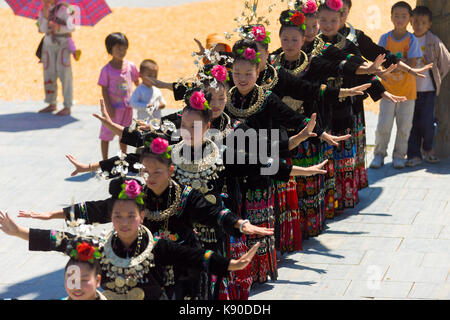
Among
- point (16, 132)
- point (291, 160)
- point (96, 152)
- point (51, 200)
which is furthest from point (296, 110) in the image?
point (16, 132)

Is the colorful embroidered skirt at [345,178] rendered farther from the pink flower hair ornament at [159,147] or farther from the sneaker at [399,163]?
the pink flower hair ornament at [159,147]

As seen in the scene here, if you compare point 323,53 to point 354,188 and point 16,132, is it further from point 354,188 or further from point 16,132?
point 16,132

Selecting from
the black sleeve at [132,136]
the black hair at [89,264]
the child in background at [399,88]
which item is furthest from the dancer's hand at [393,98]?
the black hair at [89,264]

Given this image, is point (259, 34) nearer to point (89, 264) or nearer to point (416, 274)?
point (416, 274)

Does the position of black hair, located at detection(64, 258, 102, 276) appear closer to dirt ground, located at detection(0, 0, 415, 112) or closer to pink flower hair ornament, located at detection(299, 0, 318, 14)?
pink flower hair ornament, located at detection(299, 0, 318, 14)

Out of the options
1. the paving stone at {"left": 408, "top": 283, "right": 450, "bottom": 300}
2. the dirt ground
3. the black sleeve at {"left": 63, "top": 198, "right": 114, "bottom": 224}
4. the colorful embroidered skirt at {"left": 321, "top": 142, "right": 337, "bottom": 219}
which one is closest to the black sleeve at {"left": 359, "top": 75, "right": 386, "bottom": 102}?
the colorful embroidered skirt at {"left": 321, "top": 142, "right": 337, "bottom": 219}

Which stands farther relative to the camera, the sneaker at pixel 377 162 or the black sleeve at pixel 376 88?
the sneaker at pixel 377 162

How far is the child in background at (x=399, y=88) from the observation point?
10.5 m

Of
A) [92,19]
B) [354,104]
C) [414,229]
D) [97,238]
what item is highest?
[92,19]

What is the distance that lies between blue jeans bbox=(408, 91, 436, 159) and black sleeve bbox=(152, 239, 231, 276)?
229 inches

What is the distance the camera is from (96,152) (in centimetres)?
1182

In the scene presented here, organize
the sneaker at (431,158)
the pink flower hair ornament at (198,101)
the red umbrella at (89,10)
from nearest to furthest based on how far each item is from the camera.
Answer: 1. the pink flower hair ornament at (198,101)
2. the sneaker at (431,158)
3. the red umbrella at (89,10)

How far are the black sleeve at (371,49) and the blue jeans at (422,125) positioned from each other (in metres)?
1.41

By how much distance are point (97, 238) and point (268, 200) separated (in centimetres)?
221
